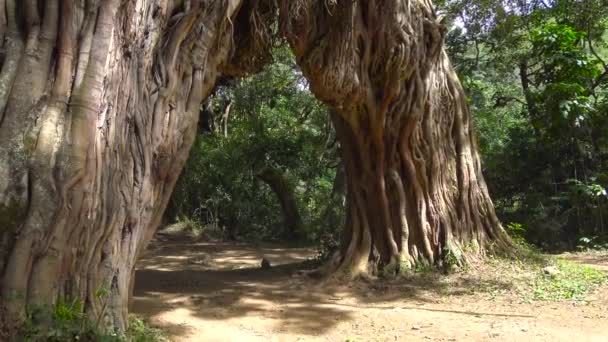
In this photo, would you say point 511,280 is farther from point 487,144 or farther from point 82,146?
point 487,144

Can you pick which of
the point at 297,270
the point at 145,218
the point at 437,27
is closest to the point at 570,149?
the point at 437,27

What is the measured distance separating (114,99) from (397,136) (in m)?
4.88

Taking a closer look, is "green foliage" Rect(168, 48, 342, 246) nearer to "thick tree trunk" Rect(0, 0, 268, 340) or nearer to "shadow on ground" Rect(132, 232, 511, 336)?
"shadow on ground" Rect(132, 232, 511, 336)

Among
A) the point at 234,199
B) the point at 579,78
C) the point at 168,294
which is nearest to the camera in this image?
the point at 168,294

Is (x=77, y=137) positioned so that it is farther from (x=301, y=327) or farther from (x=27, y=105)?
(x=301, y=327)

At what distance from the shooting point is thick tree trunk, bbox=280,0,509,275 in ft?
25.0

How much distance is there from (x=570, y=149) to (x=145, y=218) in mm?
11381

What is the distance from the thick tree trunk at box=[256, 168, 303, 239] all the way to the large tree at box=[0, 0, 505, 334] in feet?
25.0

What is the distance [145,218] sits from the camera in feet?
15.1

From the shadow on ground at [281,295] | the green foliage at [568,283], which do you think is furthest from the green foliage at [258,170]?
the green foliage at [568,283]

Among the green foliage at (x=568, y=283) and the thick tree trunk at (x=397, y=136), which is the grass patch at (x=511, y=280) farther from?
the thick tree trunk at (x=397, y=136)

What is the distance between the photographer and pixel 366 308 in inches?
260

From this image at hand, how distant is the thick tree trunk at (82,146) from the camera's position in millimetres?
3648

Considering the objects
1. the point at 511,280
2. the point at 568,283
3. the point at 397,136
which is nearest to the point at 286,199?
the point at 397,136
